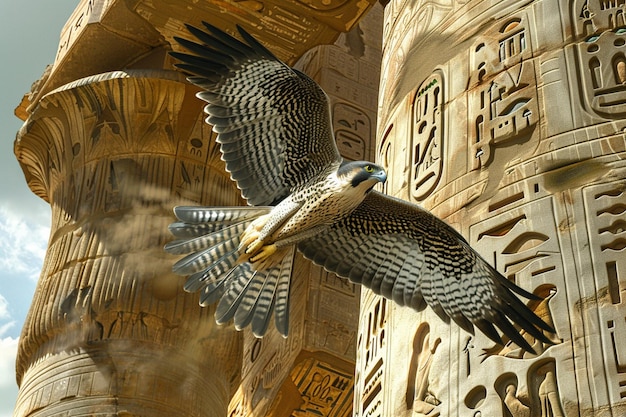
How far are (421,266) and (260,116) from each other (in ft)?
3.50

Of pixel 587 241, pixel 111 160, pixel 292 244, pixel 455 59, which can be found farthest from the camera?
pixel 111 160

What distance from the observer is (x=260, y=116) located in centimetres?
567

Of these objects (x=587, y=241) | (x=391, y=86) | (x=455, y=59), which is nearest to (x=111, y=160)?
(x=391, y=86)

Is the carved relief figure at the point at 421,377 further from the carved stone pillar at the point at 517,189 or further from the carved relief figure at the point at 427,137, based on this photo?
the carved relief figure at the point at 427,137

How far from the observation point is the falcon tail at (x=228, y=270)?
5.26 meters

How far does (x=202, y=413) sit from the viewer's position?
9836 mm

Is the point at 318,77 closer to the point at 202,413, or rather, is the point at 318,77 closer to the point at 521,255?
the point at 202,413

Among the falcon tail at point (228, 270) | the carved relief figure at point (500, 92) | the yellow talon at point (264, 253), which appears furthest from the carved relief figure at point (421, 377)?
the carved relief figure at point (500, 92)

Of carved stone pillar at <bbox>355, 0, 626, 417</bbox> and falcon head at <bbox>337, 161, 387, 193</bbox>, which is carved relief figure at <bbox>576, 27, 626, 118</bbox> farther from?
falcon head at <bbox>337, 161, 387, 193</bbox>

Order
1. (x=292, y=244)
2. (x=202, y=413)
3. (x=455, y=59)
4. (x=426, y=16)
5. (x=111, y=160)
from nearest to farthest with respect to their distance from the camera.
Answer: (x=292, y=244) → (x=455, y=59) → (x=426, y=16) → (x=202, y=413) → (x=111, y=160)

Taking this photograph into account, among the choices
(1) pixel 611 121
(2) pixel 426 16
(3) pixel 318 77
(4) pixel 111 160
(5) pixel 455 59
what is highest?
(3) pixel 318 77

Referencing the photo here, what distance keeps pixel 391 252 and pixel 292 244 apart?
0.45 meters

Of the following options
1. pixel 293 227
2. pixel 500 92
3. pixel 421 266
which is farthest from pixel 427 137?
pixel 293 227

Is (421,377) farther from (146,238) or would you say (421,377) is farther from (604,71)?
(146,238)
